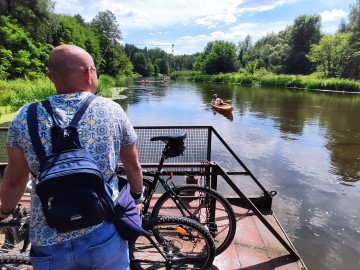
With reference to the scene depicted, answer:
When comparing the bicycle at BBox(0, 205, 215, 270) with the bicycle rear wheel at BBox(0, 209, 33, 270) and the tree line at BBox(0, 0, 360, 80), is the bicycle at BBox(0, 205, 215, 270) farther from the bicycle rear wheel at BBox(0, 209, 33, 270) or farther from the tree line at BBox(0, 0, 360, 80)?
the tree line at BBox(0, 0, 360, 80)

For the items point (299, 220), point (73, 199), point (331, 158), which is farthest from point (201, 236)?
point (331, 158)

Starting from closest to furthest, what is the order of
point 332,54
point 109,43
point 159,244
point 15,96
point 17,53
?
1. point 159,244
2. point 15,96
3. point 17,53
4. point 332,54
5. point 109,43

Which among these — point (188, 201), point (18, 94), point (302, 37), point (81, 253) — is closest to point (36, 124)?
point (81, 253)

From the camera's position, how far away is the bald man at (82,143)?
5.11 ft

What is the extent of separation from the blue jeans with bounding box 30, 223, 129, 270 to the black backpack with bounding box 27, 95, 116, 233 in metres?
0.11

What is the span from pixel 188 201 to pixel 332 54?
191 feet

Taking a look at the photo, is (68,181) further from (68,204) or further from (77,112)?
(77,112)

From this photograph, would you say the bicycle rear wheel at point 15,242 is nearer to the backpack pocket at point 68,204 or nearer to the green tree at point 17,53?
the backpack pocket at point 68,204

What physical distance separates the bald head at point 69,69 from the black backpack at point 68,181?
0.14m

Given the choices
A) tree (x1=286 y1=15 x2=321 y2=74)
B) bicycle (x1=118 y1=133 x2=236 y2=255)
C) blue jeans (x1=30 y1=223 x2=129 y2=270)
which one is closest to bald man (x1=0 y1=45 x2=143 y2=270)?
blue jeans (x1=30 y1=223 x2=129 y2=270)

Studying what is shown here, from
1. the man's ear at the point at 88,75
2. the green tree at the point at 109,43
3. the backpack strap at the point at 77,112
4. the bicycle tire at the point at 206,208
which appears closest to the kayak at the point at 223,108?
the bicycle tire at the point at 206,208

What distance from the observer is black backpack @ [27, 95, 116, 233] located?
1.41 meters

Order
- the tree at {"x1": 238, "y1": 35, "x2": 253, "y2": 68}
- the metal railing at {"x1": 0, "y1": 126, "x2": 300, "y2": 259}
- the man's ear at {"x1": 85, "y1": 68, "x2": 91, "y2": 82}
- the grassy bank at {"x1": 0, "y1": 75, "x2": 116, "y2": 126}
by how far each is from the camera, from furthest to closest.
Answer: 1. the tree at {"x1": 238, "y1": 35, "x2": 253, "y2": 68}
2. the grassy bank at {"x1": 0, "y1": 75, "x2": 116, "y2": 126}
3. the metal railing at {"x1": 0, "y1": 126, "x2": 300, "y2": 259}
4. the man's ear at {"x1": 85, "y1": 68, "x2": 91, "y2": 82}

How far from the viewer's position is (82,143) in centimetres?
157
